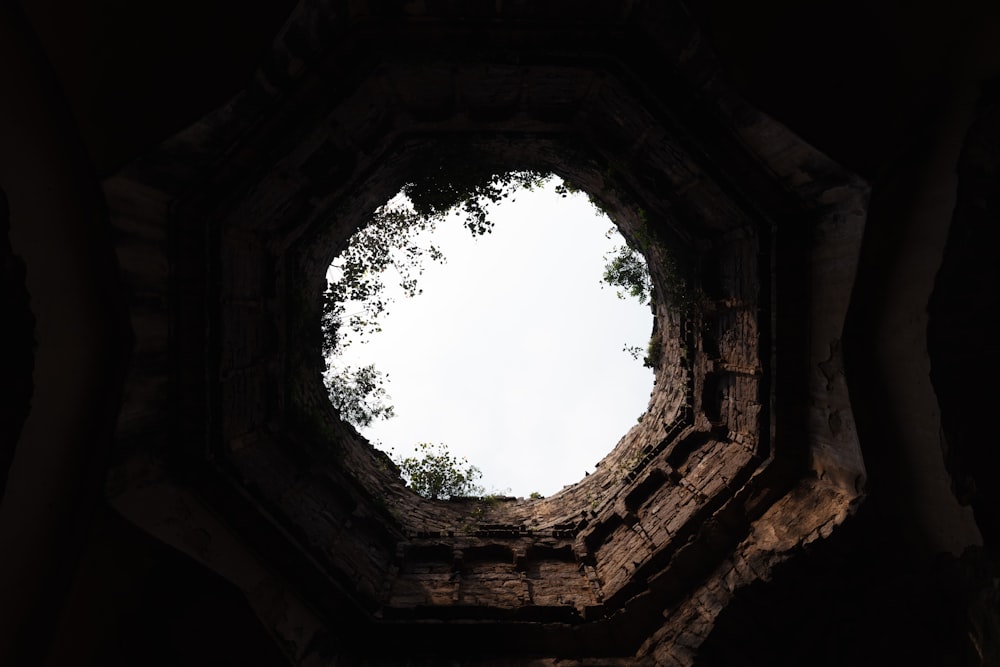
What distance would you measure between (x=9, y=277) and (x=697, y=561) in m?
8.21

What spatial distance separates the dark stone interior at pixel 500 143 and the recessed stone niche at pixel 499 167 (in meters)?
0.05

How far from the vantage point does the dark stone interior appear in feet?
14.8

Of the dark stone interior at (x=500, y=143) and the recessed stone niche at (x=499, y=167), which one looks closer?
the dark stone interior at (x=500, y=143)

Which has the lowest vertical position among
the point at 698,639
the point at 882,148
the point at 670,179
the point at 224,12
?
the point at 698,639

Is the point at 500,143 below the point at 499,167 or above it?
below

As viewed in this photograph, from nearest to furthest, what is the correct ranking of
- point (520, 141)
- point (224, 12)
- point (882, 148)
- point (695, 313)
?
point (224, 12) → point (882, 148) → point (520, 141) → point (695, 313)

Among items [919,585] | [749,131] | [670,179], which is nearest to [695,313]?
[670,179]

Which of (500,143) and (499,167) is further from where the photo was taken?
(499,167)

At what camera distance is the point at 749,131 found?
5.45 meters

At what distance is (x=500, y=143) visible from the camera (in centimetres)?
815

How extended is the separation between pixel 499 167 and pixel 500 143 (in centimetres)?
66

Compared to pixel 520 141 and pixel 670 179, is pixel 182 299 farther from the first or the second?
pixel 670 179

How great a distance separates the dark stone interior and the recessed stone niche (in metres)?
0.05

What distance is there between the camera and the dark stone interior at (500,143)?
450cm
